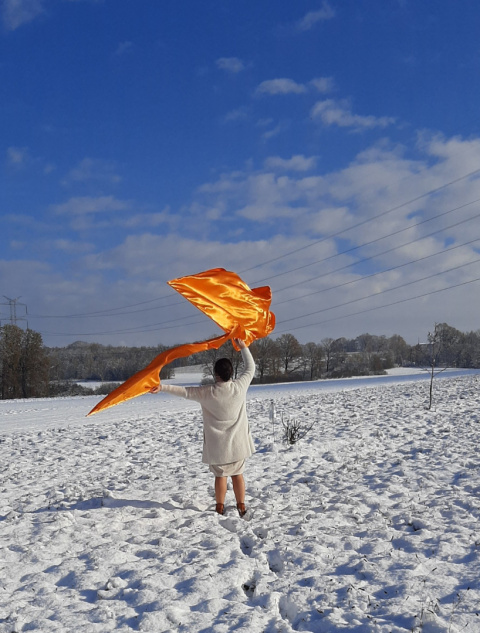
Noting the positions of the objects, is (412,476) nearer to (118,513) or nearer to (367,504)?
(367,504)

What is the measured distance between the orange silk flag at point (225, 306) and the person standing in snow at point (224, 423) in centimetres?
64

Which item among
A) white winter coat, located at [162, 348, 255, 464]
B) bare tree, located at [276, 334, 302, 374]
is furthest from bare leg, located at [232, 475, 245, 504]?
bare tree, located at [276, 334, 302, 374]

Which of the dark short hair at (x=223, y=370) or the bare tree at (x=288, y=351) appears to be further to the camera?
the bare tree at (x=288, y=351)

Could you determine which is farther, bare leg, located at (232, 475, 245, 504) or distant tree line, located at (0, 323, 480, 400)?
distant tree line, located at (0, 323, 480, 400)

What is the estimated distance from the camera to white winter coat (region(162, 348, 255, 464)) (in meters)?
5.93

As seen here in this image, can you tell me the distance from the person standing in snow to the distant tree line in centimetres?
1508

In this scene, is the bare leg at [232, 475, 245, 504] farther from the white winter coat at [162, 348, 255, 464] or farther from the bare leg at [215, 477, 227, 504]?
the white winter coat at [162, 348, 255, 464]

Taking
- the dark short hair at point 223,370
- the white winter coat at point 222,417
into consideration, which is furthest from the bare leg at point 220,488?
the dark short hair at point 223,370

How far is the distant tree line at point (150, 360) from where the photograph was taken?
53438 mm

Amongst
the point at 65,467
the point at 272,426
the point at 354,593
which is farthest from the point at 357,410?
the point at 354,593

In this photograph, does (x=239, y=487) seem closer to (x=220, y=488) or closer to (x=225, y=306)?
(x=220, y=488)

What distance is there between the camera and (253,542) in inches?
204

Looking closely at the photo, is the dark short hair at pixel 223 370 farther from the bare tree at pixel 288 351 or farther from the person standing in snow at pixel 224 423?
the bare tree at pixel 288 351

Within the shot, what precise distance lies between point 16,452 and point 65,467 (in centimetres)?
286
